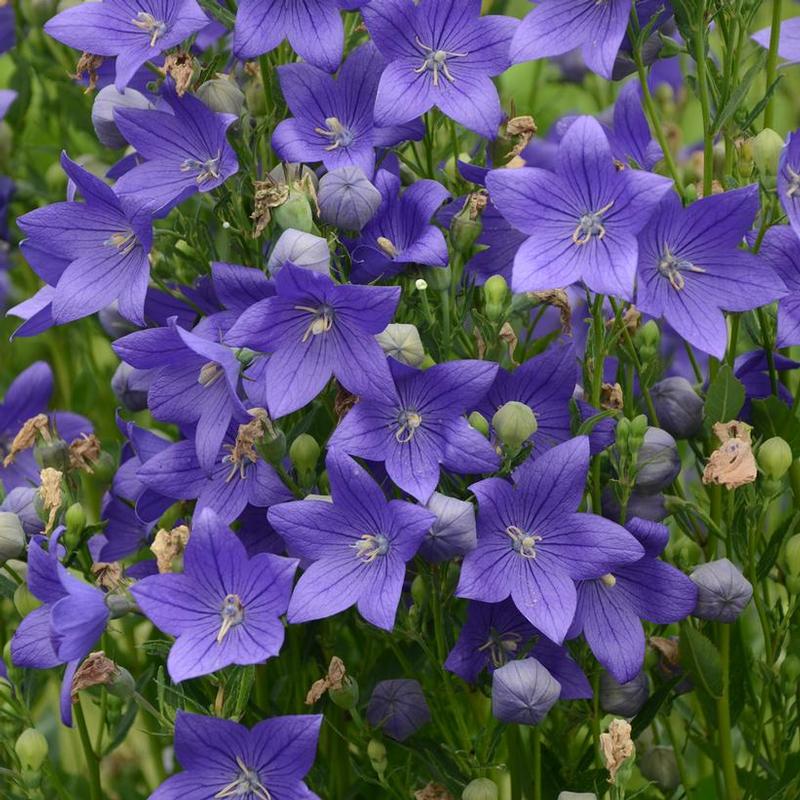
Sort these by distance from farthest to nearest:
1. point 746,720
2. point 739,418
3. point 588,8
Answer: point 746,720, point 739,418, point 588,8

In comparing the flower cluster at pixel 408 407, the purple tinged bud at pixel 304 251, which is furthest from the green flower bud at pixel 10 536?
the purple tinged bud at pixel 304 251

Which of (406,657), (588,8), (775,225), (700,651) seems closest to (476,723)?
(406,657)

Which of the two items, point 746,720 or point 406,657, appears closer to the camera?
point 406,657

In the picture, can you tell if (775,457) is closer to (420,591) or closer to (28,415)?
(420,591)

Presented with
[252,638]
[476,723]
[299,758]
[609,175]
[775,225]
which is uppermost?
[609,175]

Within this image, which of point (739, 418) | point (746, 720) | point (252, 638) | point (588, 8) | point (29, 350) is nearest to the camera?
point (252, 638)

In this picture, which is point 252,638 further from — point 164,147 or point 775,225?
point 775,225
